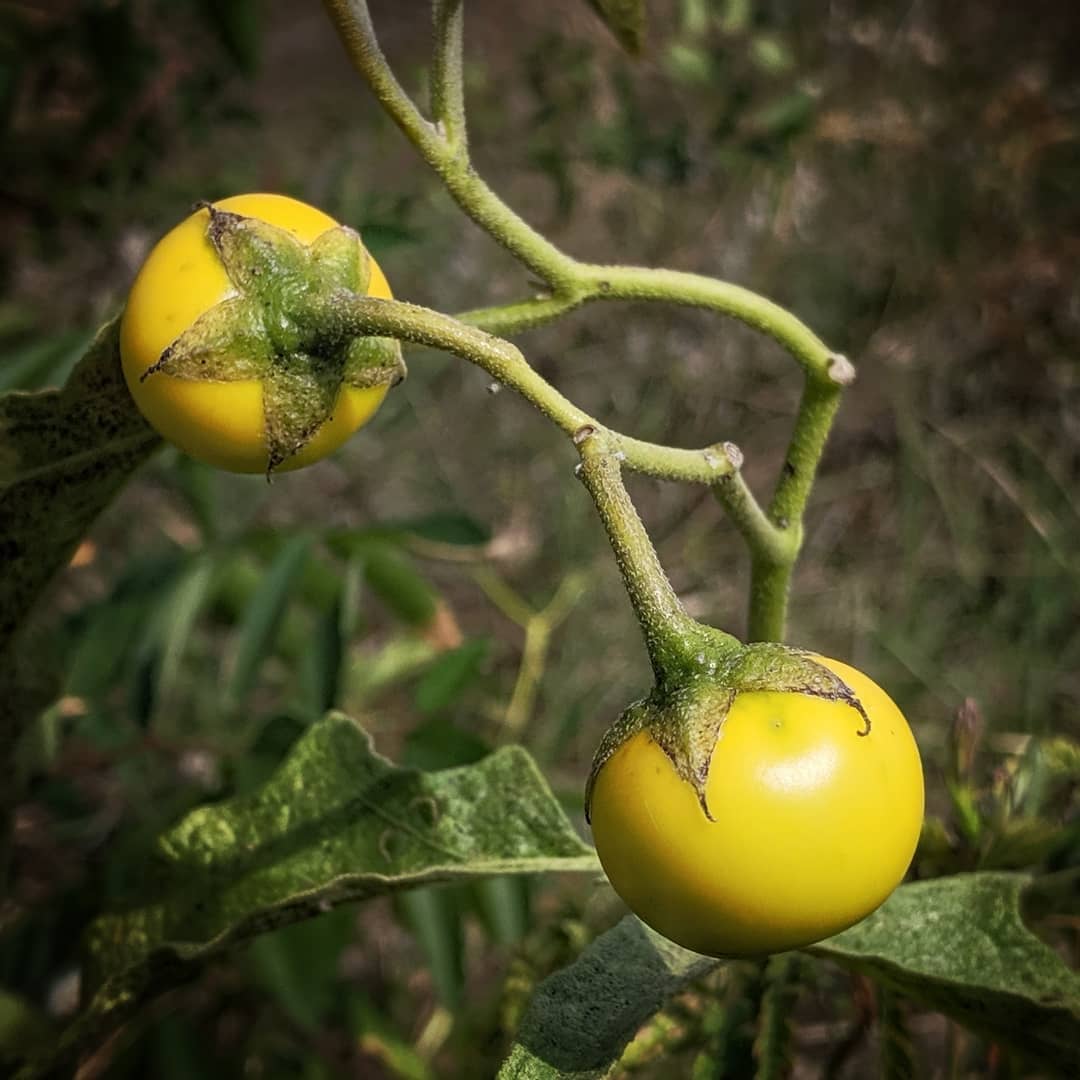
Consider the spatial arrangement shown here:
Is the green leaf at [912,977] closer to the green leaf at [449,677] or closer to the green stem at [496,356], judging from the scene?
the green stem at [496,356]

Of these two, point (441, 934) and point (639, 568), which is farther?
point (441, 934)

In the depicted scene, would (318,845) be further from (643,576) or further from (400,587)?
(400,587)

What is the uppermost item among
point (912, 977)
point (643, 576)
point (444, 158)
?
point (444, 158)

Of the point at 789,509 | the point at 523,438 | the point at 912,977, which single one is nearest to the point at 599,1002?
the point at 912,977

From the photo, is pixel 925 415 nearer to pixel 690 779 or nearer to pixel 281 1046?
pixel 281 1046

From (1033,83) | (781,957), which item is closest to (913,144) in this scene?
(1033,83)
